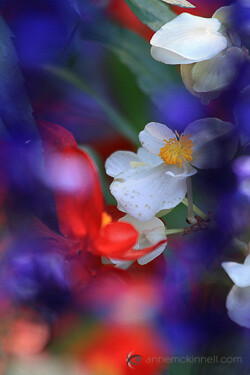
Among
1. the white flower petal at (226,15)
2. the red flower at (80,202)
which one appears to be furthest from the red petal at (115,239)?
the white flower petal at (226,15)

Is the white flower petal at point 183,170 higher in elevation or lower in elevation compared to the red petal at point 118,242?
higher

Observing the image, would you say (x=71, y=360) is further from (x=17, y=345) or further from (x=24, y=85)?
(x=24, y=85)

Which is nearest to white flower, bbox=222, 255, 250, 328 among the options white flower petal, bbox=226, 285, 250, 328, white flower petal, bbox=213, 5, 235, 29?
white flower petal, bbox=226, 285, 250, 328

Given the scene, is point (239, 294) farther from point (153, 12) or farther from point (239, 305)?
point (153, 12)

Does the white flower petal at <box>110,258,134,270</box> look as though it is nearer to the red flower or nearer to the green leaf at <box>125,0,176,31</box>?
the red flower

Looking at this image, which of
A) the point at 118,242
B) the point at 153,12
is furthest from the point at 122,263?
the point at 153,12

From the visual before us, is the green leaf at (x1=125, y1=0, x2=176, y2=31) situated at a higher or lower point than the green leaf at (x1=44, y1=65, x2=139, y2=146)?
higher

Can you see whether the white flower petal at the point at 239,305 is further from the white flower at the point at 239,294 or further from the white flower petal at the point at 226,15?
the white flower petal at the point at 226,15

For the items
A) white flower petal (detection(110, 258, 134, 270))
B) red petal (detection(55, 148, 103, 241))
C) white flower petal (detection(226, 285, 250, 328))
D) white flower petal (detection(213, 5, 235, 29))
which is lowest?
white flower petal (detection(226, 285, 250, 328))
